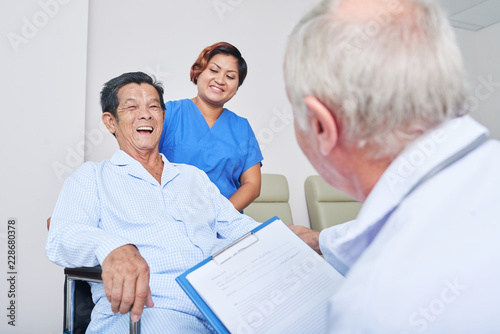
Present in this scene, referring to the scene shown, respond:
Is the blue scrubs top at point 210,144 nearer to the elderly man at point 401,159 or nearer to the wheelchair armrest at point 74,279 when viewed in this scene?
the wheelchair armrest at point 74,279

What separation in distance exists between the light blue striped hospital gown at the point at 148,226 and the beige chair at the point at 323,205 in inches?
74.5

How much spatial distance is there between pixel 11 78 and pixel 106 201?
144cm

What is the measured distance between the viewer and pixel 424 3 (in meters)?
0.50

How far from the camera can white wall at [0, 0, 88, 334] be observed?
7.07ft

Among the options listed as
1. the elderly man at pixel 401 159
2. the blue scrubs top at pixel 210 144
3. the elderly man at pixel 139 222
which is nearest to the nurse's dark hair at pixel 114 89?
the elderly man at pixel 139 222

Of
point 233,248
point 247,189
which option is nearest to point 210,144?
point 247,189

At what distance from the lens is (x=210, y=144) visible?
189 centimetres

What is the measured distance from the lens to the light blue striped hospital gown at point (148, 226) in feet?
3.27

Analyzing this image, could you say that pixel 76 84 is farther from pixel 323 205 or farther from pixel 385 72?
pixel 385 72

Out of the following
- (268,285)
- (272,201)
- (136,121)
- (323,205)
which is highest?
(136,121)

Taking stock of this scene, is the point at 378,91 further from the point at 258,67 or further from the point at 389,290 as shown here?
the point at 258,67

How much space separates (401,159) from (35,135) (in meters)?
2.22

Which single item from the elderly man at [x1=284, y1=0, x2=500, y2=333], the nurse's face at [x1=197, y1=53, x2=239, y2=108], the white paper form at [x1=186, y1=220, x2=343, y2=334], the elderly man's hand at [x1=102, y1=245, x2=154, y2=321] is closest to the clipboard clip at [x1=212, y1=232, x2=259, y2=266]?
the white paper form at [x1=186, y1=220, x2=343, y2=334]

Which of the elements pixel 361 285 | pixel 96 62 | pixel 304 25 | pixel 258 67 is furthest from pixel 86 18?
pixel 361 285
